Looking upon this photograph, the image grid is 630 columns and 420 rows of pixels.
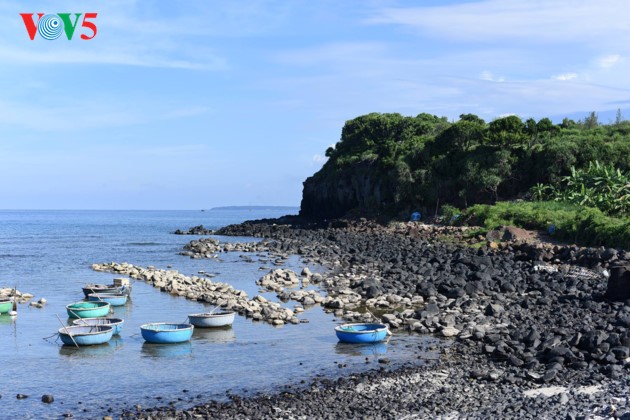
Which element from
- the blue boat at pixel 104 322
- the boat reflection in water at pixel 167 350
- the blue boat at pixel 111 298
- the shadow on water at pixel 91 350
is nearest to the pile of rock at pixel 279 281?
the blue boat at pixel 111 298

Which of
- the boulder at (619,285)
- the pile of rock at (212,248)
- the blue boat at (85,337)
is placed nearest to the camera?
the blue boat at (85,337)

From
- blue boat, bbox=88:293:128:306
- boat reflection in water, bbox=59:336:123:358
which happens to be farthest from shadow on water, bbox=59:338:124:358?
blue boat, bbox=88:293:128:306

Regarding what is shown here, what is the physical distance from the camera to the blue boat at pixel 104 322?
2296 cm

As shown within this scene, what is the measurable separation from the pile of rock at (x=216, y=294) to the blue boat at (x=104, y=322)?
5.09 metres

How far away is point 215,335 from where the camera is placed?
23188 mm

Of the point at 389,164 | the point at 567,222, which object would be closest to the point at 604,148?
the point at 567,222

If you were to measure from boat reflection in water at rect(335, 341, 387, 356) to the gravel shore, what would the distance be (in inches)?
79.5

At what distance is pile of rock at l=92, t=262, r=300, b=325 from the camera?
84.2 ft

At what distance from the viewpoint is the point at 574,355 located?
17.3 m

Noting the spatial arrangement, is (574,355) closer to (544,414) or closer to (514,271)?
(544,414)

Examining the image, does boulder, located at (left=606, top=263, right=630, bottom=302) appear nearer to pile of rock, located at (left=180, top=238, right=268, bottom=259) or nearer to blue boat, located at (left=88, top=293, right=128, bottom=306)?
blue boat, located at (left=88, top=293, right=128, bottom=306)

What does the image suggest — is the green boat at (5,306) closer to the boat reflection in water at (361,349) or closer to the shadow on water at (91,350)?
the shadow on water at (91,350)

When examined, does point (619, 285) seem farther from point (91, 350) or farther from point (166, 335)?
point (91, 350)

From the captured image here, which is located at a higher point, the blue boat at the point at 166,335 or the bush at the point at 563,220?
the bush at the point at 563,220
